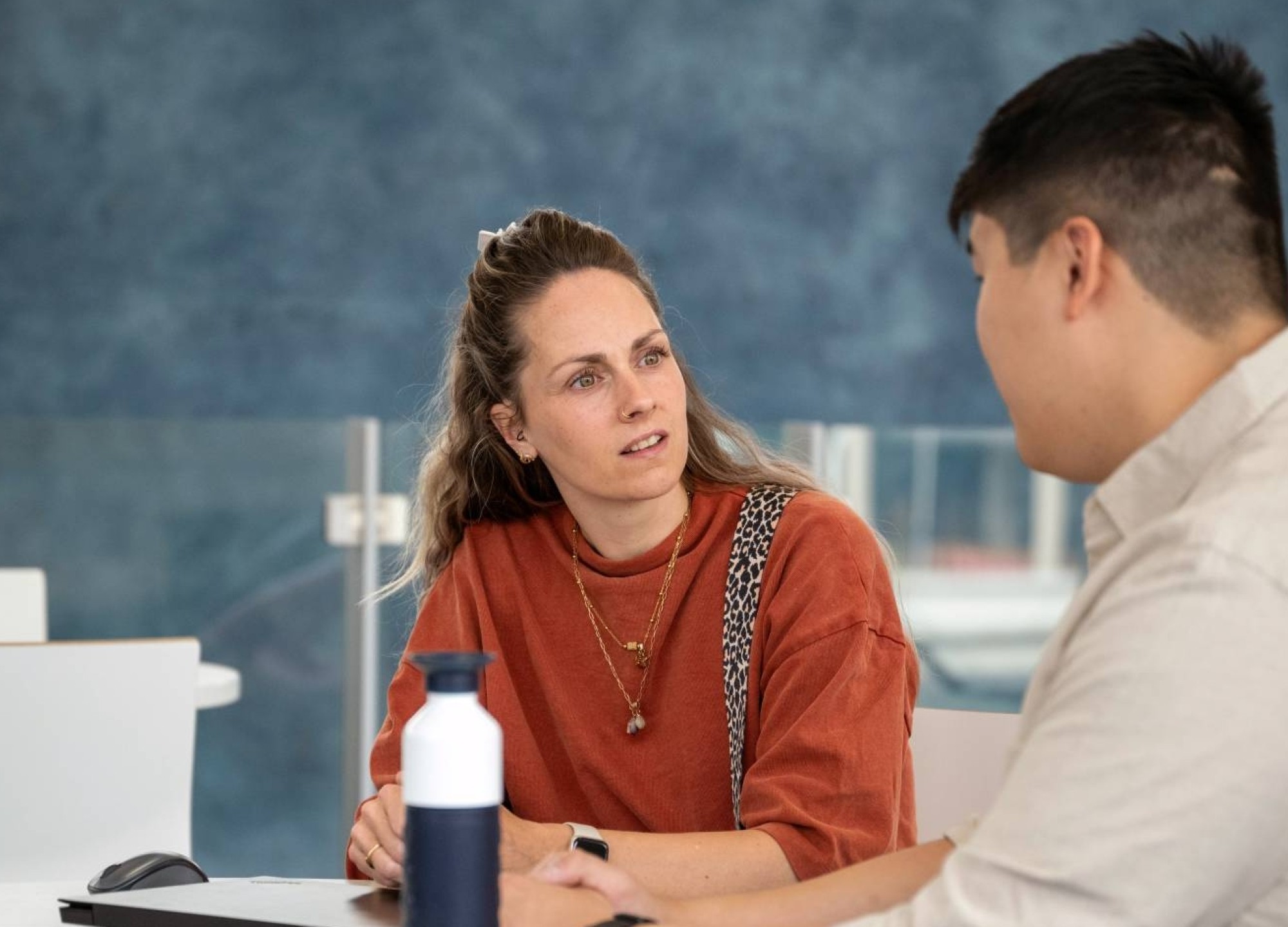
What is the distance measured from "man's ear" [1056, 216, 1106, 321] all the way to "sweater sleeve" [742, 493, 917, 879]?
668mm

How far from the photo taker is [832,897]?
3.78 ft

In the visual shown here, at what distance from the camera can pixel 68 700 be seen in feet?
6.99

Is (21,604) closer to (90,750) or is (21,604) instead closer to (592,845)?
(90,750)

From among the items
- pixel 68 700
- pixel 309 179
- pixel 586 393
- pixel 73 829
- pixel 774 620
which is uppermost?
pixel 309 179

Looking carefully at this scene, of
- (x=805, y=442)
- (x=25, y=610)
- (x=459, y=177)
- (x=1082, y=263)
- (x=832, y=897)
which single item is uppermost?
(x=459, y=177)

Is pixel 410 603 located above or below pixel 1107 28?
below

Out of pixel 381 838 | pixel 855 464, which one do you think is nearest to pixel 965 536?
pixel 855 464

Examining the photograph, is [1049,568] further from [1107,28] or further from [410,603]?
[1107,28]

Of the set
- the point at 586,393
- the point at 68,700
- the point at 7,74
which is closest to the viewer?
the point at 586,393

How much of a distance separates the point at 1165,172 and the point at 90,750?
1.73 metres

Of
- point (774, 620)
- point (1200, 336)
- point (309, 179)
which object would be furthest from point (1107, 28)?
point (1200, 336)

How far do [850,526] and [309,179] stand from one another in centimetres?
415

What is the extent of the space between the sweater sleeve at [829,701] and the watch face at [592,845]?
0.48 feet

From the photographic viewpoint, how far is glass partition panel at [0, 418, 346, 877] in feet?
11.6
